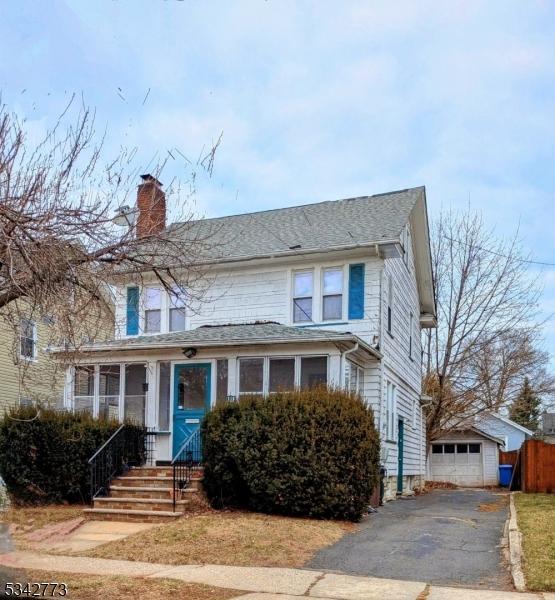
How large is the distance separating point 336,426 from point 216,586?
16.1 ft

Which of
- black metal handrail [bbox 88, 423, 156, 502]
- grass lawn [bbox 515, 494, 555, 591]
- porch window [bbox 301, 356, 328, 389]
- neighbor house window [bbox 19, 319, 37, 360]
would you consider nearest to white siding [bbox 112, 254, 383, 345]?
porch window [bbox 301, 356, 328, 389]

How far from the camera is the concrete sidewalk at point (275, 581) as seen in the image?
7.05m

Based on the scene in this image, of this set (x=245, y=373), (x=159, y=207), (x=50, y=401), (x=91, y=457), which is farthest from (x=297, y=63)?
(x=50, y=401)

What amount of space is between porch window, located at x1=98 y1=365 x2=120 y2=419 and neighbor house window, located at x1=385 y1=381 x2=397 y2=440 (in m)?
6.53

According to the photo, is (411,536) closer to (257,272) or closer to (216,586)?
(216,586)

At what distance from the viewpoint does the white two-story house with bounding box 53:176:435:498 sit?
14758mm

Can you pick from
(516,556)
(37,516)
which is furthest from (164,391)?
(516,556)

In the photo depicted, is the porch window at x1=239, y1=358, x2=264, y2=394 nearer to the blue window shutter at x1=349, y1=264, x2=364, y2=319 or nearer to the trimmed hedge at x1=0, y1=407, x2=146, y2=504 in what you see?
the blue window shutter at x1=349, y1=264, x2=364, y2=319

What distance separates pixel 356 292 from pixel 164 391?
4962 mm

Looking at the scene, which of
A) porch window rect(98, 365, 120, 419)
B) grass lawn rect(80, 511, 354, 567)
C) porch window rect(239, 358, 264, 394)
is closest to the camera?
grass lawn rect(80, 511, 354, 567)

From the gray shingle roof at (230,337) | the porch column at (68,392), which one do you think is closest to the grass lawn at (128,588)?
the gray shingle roof at (230,337)

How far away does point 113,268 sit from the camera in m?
9.41

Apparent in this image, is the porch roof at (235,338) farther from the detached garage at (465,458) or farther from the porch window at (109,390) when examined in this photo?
the detached garage at (465,458)

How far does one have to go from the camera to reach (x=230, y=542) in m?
9.64
